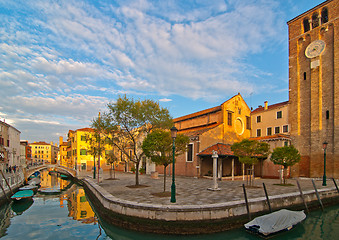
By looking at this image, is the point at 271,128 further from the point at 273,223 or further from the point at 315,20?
the point at 273,223

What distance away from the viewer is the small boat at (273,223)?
10.2 meters

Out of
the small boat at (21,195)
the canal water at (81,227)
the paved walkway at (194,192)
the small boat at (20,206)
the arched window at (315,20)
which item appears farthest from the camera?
the arched window at (315,20)

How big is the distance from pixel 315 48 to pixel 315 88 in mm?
5946

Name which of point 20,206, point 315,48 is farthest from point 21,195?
point 315,48

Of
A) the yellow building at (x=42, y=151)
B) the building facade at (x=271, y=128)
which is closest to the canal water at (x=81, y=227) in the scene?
the building facade at (x=271, y=128)

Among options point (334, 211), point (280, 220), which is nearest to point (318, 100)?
point (334, 211)

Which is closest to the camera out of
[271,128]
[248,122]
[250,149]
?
[250,149]

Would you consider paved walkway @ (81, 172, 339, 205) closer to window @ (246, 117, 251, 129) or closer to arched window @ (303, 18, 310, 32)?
window @ (246, 117, 251, 129)

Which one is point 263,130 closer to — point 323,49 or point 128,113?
point 323,49

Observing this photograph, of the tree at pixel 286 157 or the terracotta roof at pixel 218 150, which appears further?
the terracotta roof at pixel 218 150

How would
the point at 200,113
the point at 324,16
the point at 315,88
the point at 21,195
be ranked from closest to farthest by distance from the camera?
1. the point at 21,195
2. the point at 315,88
3. the point at 324,16
4. the point at 200,113

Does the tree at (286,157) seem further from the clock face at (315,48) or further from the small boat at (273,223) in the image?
the clock face at (315,48)

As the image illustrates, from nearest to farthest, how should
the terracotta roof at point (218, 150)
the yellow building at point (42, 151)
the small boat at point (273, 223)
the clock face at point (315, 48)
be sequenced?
1. the small boat at point (273, 223)
2. the terracotta roof at point (218, 150)
3. the clock face at point (315, 48)
4. the yellow building at point (42, 151)

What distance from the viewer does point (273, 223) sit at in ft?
34.1
